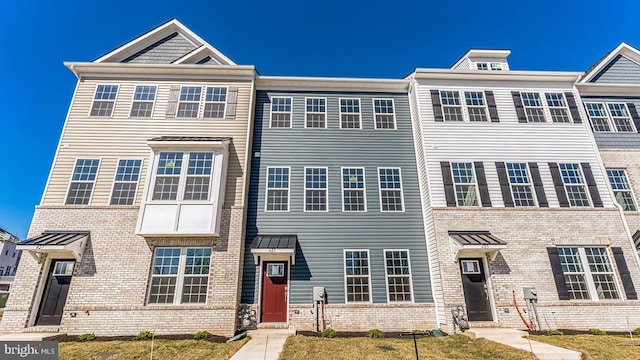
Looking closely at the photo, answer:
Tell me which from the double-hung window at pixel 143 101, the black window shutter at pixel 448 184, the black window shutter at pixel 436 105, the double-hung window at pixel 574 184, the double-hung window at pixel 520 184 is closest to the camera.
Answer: the black window shutter at pixel 448 184

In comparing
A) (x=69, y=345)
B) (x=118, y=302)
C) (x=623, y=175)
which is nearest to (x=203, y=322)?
(x=118, y=302)

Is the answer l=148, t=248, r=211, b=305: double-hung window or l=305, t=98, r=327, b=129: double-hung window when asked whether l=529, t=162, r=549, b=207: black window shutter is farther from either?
l=148, t=248, r=211, b=305: double-hung window

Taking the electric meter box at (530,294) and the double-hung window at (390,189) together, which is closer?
the electric meter box at (530,294)

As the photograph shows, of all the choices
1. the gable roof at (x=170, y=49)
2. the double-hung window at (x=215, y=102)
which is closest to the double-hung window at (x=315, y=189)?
the double-hung window at (x=215, y=102)

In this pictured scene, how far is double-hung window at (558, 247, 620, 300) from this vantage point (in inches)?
403

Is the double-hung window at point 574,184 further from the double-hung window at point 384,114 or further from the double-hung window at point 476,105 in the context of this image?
the double-hung window at point 384,114

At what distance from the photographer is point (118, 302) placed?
31.0 feet

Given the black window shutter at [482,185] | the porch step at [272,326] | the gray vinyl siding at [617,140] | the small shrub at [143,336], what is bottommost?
the small shrub at [143,336]

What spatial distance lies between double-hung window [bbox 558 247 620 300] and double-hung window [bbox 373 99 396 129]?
8339 millimetres

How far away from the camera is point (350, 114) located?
1316cm

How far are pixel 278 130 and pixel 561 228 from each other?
1225 cm

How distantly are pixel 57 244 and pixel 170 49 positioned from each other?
945 cm

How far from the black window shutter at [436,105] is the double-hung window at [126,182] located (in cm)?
1265

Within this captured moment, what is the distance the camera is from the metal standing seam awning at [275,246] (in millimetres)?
10117
